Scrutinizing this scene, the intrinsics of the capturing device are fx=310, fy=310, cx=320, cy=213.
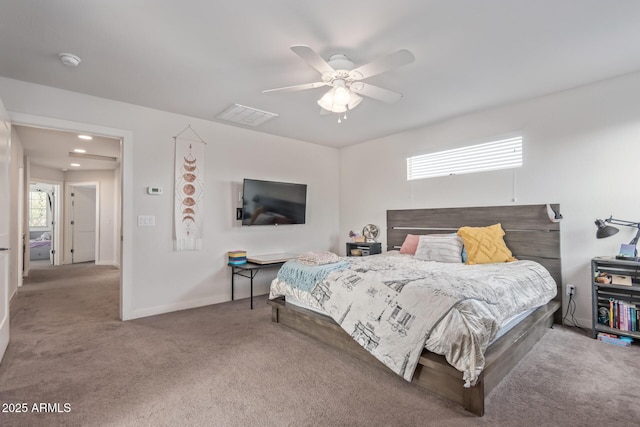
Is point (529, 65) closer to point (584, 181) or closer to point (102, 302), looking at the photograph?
point (584, 181)

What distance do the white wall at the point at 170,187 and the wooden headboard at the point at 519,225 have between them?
223 cm

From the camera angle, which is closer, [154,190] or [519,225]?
[519,225]

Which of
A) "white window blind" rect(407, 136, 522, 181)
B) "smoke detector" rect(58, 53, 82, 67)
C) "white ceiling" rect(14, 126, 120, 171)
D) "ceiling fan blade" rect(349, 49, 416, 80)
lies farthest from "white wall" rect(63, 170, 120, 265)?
"ceiling fan blade" rect(349, 49, 416, 80)

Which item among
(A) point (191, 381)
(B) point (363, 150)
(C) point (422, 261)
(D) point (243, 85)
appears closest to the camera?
(A) point (191, 381)

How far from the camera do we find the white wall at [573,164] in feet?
10.00

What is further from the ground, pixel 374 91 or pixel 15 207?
pixel 374 91

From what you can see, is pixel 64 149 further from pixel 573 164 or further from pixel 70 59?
pixel 573 164

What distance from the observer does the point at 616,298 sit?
303 cm

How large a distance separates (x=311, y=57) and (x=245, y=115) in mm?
2155

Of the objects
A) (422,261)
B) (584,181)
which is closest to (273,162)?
(422,261)

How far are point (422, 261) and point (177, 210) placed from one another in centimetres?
310

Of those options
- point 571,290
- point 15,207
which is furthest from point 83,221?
point 571,290

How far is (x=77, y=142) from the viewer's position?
5.19 meters

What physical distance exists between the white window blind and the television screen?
1796mm
